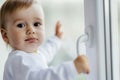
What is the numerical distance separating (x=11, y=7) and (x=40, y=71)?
0.21 m

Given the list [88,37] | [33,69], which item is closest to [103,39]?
[88,37]

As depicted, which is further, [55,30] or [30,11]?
[55,30]

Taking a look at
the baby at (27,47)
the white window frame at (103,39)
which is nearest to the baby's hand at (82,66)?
the baby at (27,47)

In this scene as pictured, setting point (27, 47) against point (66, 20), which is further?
point (66, 20)

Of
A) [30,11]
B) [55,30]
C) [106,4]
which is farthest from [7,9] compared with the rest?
[106,4]

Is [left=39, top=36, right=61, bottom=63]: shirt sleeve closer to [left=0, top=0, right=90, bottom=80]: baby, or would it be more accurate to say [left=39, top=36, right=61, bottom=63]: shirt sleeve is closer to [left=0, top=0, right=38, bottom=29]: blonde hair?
[left=0, top=0, right=90, bottom=80]: baby

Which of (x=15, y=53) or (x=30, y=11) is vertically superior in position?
(x=30, y=11)

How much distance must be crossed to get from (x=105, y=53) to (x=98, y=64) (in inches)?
1.7

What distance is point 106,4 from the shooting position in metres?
0.95

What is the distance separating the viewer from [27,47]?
0.88m

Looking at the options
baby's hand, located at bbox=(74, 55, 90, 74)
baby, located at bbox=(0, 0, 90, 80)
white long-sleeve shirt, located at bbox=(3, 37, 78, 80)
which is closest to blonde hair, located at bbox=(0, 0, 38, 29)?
baby, located at bbox=(0, 0, 90, 80)

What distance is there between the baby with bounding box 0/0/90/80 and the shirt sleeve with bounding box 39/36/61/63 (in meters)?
0.03

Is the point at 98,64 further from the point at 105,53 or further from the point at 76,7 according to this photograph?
the point at 76,7

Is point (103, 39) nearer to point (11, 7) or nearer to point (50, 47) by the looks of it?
point (50, 47)
